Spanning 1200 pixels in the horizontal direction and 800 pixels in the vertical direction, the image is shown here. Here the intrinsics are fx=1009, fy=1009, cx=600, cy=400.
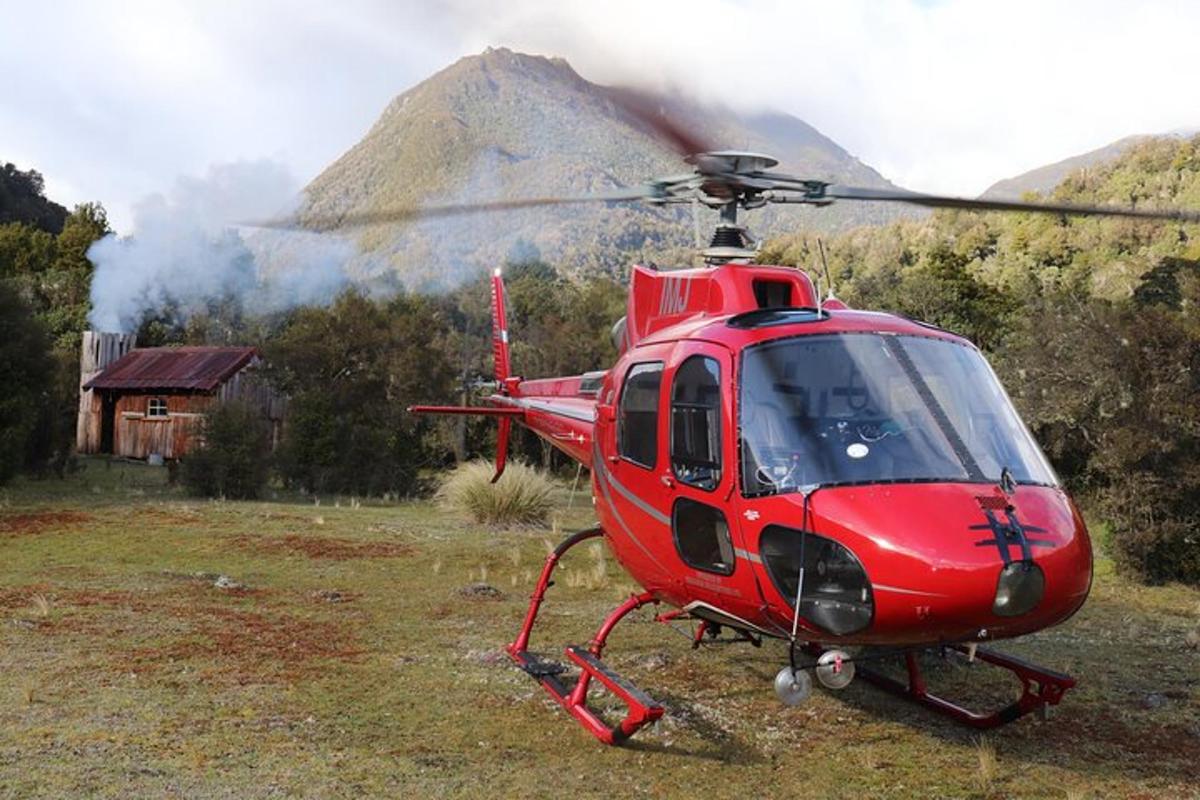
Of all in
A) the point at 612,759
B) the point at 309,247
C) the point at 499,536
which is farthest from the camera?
the point at 309,247

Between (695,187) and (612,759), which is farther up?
(695,187)

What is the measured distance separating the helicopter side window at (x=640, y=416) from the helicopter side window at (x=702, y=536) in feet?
1.42

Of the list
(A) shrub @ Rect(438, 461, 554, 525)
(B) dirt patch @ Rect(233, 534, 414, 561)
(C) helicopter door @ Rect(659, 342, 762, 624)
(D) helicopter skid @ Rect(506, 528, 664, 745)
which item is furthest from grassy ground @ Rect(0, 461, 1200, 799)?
(A) shrub @ Rect(438, 461, 554, 525)

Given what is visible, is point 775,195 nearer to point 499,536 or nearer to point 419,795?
point 419,795

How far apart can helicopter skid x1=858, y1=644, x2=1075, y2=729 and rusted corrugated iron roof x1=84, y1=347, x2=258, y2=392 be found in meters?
23.9

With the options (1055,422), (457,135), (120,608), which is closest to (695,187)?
(120,608)

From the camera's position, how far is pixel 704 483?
556 cm

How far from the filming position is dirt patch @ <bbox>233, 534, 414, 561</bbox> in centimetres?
1275

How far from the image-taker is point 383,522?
638 inches

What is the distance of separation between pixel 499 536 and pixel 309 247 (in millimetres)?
70739

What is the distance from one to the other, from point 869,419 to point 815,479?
0.46 metres

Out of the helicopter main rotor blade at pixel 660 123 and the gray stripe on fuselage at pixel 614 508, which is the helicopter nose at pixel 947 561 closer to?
the gray stripe on fuselage at pixel 614 508

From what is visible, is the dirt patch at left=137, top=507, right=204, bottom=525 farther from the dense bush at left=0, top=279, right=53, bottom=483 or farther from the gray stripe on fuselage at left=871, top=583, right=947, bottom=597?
the gray stripe on fuselage at left=871, top=583, right=947, bottom=597

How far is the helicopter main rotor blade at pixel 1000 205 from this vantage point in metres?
5.54
